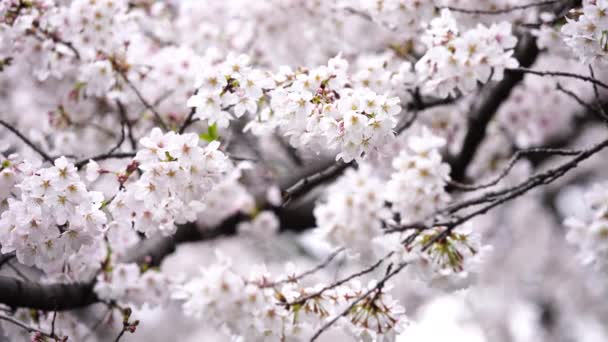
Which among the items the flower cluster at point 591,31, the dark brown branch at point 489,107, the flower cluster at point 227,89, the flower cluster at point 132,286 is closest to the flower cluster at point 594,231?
the flower cluster at point 591,31

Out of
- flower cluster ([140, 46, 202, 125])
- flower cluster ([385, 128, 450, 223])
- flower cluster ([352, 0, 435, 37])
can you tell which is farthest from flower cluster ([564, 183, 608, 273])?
flower cluster ([140, 46, 202, 125])

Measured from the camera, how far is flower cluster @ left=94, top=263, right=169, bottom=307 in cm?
268

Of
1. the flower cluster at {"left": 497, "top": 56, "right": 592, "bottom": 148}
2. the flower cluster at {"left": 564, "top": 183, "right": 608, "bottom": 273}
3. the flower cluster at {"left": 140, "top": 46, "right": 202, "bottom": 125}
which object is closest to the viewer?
the flower cluster at {"left": 564, "top": 183, "right": 608, "bottom": 273}

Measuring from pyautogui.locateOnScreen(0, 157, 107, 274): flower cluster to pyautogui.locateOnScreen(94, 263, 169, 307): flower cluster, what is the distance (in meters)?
0.77

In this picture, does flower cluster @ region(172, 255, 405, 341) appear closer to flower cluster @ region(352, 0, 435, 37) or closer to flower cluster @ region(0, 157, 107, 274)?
flower cluster @ region(0, 157, 107, 274)

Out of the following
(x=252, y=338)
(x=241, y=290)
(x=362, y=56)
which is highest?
(x=362, y=56)

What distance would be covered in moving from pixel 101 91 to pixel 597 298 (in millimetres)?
6575

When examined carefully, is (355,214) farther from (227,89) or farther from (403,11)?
(403,11)

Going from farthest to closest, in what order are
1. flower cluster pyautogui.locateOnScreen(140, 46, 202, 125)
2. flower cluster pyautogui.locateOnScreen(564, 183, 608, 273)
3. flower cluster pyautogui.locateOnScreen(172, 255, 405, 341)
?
1. flower cluster pyautogui.locateOnScreen(140, 46, 202, 125)
2. flower cluster pyautogui.locateOnScreen(564, 183, 608, 273)
3. flower cluster pyautogui.locateOnScreen(172, 255, 405, 341)

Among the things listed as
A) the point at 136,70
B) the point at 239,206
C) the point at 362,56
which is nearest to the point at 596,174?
the point at 362,56

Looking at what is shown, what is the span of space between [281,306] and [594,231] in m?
1.19

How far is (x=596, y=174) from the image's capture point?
6613 mm

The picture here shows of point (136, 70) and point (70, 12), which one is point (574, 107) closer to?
point (136, 70)

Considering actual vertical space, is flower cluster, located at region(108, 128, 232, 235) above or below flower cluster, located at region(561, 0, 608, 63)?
below
